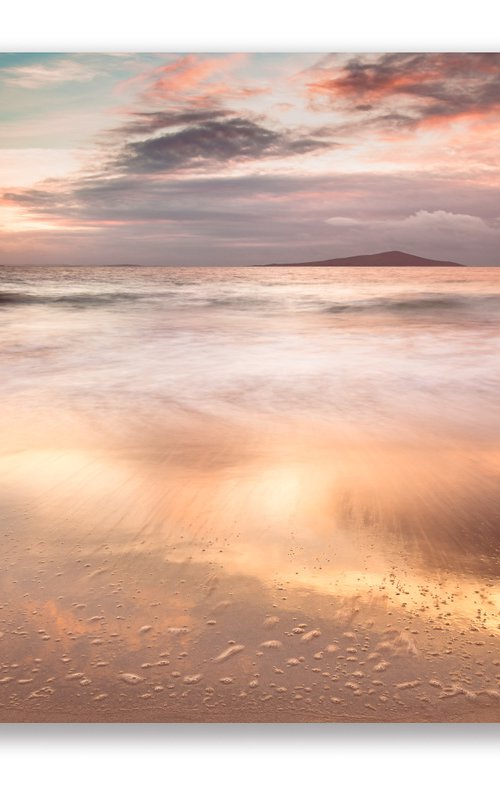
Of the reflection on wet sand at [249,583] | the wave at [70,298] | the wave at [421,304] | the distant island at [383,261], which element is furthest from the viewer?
the wave at [70,298]

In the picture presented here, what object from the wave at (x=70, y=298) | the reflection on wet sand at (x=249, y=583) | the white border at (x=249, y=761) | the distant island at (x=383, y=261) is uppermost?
the distant island at (x=383, y=261)

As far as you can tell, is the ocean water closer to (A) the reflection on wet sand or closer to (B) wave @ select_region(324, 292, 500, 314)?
(A) the reflection on wet sand

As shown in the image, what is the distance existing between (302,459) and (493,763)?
1336 millimetres

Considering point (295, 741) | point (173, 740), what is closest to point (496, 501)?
point (295, 741)

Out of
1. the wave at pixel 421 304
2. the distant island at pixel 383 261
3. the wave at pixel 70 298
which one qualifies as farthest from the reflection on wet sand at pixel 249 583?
the wave at pixel 70 298

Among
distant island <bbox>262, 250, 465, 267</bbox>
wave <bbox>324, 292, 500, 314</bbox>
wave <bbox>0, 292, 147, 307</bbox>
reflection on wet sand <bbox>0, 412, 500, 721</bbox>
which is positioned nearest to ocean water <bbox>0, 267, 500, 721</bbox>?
reflection on wet sand <bbox>0, 412, 500, 721</bbox>

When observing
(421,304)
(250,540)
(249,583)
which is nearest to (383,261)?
(421,304)

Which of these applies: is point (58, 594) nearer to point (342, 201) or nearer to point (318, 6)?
point (318, 6)

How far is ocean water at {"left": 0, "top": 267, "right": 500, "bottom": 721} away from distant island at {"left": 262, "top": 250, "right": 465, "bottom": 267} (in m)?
1.03

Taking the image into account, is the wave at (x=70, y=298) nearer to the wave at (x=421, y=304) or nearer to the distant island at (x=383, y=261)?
the wave at (x=421, y=304)

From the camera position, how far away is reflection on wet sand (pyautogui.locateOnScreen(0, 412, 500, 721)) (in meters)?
1.47

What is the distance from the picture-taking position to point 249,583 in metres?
1.83

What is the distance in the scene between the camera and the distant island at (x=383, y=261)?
5223mm

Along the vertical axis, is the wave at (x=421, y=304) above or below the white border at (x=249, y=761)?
above
